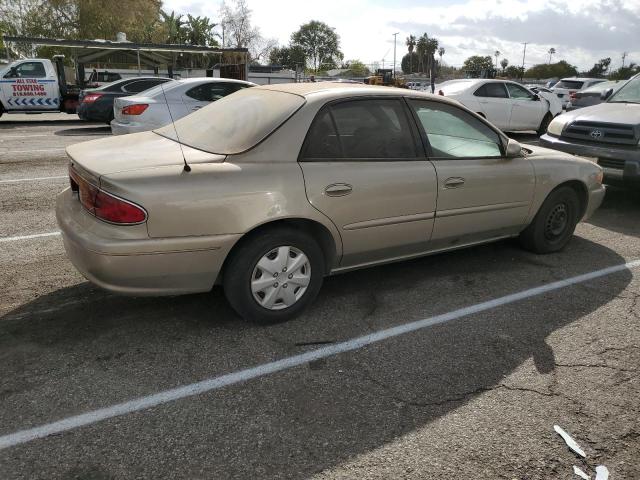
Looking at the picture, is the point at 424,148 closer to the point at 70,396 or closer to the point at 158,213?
the point at 158,213

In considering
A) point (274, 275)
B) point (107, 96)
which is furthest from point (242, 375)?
point (107, 96)

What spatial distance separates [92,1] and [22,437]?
53349mm

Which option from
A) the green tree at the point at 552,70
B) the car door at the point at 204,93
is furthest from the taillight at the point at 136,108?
the green tree at the point at 552,70

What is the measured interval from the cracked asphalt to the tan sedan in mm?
A: 367

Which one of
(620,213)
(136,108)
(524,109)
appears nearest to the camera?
(620,213)

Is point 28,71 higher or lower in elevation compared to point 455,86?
higher

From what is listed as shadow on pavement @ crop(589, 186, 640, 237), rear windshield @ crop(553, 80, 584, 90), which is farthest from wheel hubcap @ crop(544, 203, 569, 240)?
rear windshield @ crop(553, 80, 584, 90)

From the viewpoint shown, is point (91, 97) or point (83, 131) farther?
point (83, 131)

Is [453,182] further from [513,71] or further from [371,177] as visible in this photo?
[513,71]

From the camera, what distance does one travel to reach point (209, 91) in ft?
33.8

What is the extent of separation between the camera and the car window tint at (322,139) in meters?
3.49

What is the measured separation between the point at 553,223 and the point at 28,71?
52.2 ft

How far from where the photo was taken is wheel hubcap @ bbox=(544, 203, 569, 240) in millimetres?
4988

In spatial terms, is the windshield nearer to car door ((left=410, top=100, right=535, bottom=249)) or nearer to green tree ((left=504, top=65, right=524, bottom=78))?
car door ((left=410, top=100, right=535, bottom=249))
